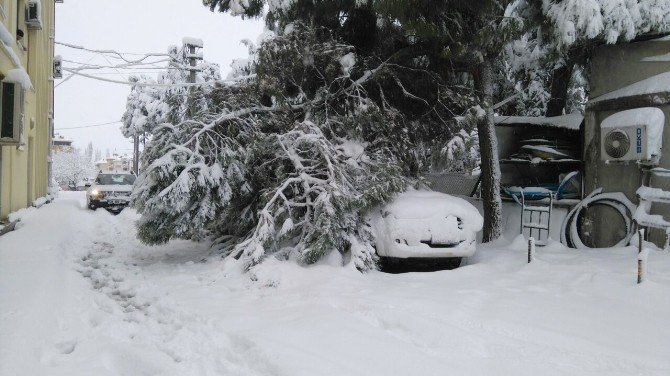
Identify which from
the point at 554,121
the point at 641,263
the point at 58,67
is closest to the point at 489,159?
the point at 554,121

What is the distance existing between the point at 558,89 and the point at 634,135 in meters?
4.11

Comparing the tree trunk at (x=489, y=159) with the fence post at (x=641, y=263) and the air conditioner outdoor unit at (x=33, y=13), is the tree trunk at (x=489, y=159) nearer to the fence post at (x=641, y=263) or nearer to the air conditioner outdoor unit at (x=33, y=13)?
the fence post at (x=641, y=263)

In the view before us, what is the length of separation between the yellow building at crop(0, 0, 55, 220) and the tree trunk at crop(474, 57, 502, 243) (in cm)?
689

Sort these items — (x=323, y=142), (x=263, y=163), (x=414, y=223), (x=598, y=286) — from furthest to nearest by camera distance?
(x=263, y=163)
(x=323, y=142)
(x=414, y=223)
(x=598, y=286)

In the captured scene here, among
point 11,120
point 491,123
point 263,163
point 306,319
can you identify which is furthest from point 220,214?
point 491,123

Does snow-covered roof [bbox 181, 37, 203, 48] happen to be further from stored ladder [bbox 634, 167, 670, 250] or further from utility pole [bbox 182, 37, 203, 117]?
stored ladder [bbox 634, 167, 670, 250]

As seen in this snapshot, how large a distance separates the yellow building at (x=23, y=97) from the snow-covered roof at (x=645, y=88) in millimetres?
8816

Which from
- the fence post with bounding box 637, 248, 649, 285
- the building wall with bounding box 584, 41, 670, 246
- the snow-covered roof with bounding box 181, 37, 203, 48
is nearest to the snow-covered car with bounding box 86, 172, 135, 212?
the snow-covered roof with bounding box 181, 37, 203, 48

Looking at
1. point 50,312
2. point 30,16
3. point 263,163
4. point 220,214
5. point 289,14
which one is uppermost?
point 30,16

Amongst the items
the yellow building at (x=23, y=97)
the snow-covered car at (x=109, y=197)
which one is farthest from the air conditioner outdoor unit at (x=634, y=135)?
the snow-covered car at (x=109, y=197)

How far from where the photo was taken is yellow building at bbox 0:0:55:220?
6332mm

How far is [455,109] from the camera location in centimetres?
804

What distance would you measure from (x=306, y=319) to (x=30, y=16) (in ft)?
42.8

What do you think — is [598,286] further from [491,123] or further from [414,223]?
[491,123]
